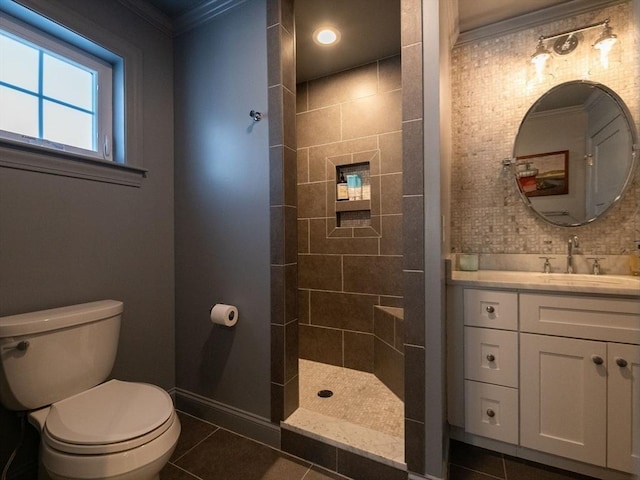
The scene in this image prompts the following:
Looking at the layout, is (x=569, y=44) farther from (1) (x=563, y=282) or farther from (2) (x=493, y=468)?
(2) (x=493, y=468)

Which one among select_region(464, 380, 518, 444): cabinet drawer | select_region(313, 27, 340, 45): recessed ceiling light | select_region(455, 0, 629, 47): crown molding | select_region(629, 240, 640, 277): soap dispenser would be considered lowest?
select_region(464, 380, 518, 444): cabinet drawer

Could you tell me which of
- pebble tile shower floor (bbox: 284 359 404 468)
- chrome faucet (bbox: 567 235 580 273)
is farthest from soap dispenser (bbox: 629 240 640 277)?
pebble tile shower floor (bbox: 284 359 404 468)

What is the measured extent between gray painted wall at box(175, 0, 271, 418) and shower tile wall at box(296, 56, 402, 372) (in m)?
0.87

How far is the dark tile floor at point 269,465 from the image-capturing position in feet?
4.27

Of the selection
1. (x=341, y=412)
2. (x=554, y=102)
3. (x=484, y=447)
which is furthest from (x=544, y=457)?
(x=554, y=102)

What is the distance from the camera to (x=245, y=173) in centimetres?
157

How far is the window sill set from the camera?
121 cm

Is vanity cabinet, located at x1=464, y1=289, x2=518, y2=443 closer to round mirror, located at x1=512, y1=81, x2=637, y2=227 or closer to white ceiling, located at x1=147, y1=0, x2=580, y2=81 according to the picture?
round mirror, located at x1=512, y1=81, x2=637, y2=227

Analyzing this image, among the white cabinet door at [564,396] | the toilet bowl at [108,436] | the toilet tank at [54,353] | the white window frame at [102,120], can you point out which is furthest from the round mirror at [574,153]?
the toilet tank at [54,353]

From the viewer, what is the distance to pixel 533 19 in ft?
5.50

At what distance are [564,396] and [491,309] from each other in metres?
0.45

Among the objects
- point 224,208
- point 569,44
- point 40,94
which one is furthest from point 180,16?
point 569,44

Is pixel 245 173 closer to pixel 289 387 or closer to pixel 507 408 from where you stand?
pixel 289 387

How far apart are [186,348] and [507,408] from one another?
5.86 ft
